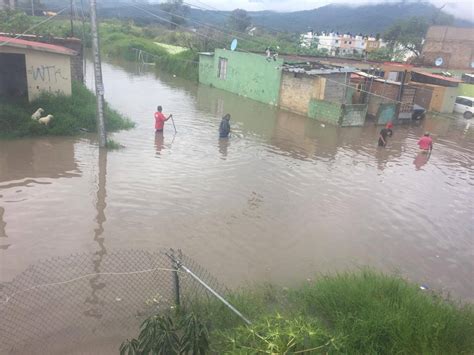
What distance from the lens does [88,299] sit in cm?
604

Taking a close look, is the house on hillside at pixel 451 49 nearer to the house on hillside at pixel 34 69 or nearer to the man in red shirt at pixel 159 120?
the man in red shirt at pixel 159 120

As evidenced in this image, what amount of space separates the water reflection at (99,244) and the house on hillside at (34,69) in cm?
492

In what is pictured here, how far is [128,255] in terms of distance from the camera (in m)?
7.39

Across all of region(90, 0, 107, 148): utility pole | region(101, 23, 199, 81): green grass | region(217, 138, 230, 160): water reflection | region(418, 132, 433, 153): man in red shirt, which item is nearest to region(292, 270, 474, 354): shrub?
region(217, 138, 230, 160): water reflection

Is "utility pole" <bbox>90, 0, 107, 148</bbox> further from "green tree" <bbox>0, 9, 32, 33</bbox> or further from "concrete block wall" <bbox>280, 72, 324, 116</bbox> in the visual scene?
"concrete block wall" <bbox>280, 72, 324, 116</bbox>

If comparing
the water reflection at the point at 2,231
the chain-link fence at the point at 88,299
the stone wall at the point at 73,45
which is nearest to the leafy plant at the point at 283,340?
the chain-link fence at the point at 88,299

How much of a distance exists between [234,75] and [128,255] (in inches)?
938

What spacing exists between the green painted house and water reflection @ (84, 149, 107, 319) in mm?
15620

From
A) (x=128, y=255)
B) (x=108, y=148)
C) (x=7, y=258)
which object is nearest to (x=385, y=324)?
(x=128, y=255)

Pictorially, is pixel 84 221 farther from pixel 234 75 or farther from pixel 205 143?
pixel 234 75

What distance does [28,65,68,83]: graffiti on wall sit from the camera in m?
14.6

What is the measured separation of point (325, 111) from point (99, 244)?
1627cm

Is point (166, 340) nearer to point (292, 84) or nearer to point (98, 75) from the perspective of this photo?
point (98, 75)

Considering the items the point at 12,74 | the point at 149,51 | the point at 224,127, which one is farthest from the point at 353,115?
the point at 149,51
